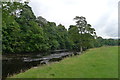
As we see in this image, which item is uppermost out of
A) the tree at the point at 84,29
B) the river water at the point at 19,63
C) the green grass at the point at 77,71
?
the tree at the point at 84,29

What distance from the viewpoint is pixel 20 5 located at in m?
12.3

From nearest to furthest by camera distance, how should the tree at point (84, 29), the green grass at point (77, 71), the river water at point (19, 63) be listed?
the green grass at point (77, 71)
the river water at point (19, 63)
the tree at point (84, 29)

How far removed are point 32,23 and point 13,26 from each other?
8.13m

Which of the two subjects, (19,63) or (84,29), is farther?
(84,29)

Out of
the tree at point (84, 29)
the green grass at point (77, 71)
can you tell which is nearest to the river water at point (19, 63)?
the green grass at point (77, 71)

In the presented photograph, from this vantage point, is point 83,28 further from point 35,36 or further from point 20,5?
point 20,5

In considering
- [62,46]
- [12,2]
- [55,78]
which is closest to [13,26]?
[12,2]

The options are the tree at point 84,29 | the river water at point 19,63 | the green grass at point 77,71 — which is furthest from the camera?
the tree at point 84,29

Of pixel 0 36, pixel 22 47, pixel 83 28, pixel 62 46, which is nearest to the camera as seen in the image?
pixel 0 36

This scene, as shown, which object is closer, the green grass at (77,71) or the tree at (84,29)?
the green grass at (77,71)

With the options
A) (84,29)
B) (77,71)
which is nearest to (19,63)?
(77,71)

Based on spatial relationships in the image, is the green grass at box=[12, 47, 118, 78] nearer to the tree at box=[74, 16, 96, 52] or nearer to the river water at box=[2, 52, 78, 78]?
the river water at box=[2, 52, 78, 78]

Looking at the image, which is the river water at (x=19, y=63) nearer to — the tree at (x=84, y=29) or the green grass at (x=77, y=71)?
the green grass at (x=77, y=71)

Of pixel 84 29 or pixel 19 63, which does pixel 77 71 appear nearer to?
pixel 19 63
